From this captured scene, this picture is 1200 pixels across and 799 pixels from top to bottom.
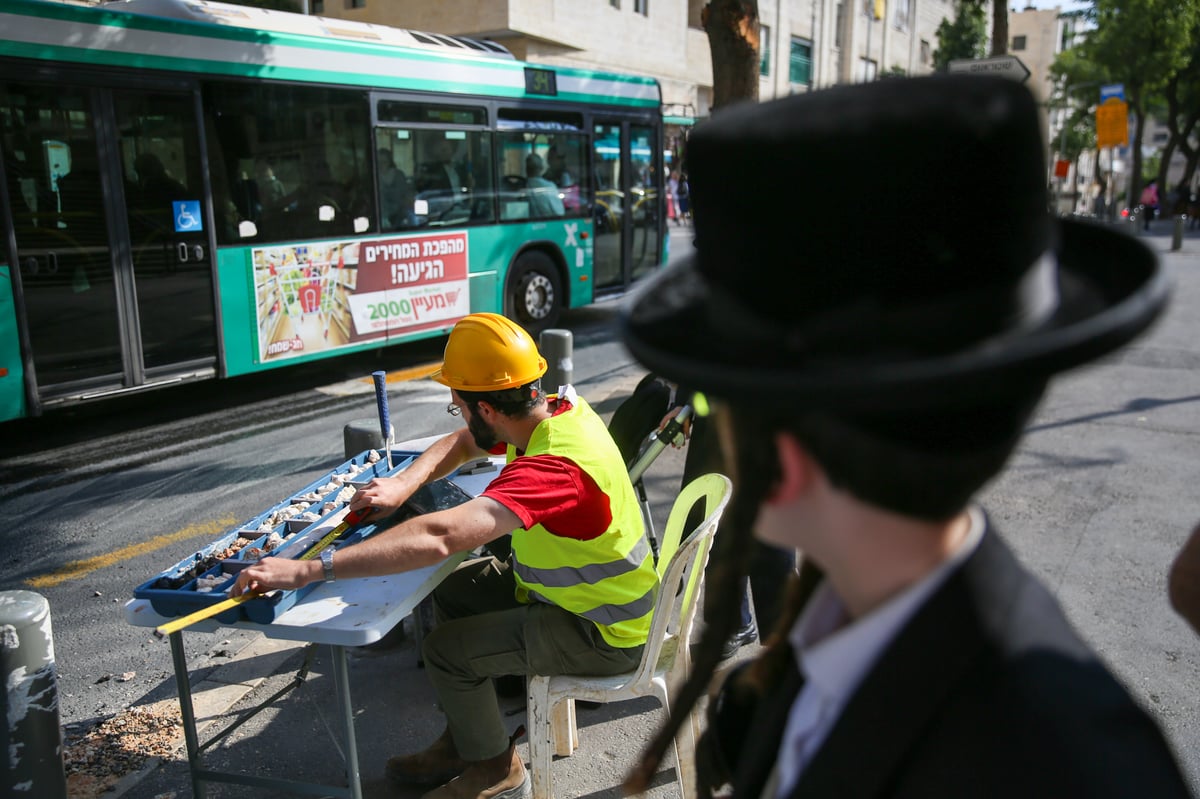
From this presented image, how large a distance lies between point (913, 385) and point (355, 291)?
8752 millimetres

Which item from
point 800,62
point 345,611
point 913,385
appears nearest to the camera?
point 913,385

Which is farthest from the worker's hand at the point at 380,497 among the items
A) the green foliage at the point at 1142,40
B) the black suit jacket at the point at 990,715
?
the green foliage at the point at 1142,40

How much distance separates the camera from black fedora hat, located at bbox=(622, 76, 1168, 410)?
0.88 metres

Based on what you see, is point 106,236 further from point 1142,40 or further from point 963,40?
point 963,40

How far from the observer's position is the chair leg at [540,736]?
289 cm

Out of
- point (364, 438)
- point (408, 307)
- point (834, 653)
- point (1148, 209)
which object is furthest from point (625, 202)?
point (1148, 209)

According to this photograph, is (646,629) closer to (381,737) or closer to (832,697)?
(381,737)

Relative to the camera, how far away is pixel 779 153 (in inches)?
36.5

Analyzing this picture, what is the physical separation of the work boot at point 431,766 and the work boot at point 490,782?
0.08m

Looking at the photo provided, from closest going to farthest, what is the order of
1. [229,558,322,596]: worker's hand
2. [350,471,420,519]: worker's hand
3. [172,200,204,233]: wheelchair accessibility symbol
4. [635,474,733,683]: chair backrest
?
[229,558,322,596]: worker's hand < [635,474,733,683]: chair backrest < [350,471,420,519]: worker's hand < [172,200,204,233]: wheelchair accessibility symbol

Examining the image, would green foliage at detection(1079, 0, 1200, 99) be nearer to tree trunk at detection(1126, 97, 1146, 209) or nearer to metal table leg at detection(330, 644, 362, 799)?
tree trunk at detection(1126, 97, 1146, 209)

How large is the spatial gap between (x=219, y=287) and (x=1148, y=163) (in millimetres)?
74745

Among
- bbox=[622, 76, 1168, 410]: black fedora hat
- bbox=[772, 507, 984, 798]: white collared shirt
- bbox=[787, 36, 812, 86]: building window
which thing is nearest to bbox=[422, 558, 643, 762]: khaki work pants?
bbox=[772, 507, 984, 798]: white collared shirt

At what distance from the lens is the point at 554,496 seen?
9.16ft
